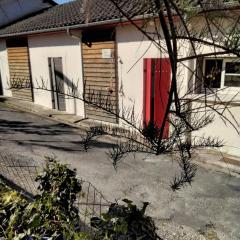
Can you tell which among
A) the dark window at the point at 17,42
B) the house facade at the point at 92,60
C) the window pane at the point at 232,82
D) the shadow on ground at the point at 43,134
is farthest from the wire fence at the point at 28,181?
the dark window at the point at 17,42

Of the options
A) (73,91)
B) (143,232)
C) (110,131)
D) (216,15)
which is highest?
(216,15)

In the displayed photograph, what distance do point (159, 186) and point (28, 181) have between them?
8.65ft

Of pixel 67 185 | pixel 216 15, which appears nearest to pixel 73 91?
pixel 216 15

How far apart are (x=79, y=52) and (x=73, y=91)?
10.3 m

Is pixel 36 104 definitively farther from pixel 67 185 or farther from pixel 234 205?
pixel 67 185

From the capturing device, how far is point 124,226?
1.89m

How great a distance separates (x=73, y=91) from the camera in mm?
1403

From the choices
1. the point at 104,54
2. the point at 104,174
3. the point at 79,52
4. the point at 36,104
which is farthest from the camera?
the point at 36,104

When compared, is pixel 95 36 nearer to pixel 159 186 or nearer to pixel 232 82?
pixel 232 82

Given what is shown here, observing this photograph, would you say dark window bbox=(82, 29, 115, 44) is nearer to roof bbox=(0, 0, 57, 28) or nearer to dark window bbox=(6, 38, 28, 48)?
dark window bbox=(6, 38, 28, 48)

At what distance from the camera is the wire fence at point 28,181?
4.91m

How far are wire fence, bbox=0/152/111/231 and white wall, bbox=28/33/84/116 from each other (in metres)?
3.94

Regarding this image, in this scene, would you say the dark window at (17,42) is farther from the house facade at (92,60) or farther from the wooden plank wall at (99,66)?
the wooden plank wall at (99,66)

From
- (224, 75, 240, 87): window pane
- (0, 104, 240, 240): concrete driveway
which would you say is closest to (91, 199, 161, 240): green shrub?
(0, 104, 240, 240): concrete driveway
